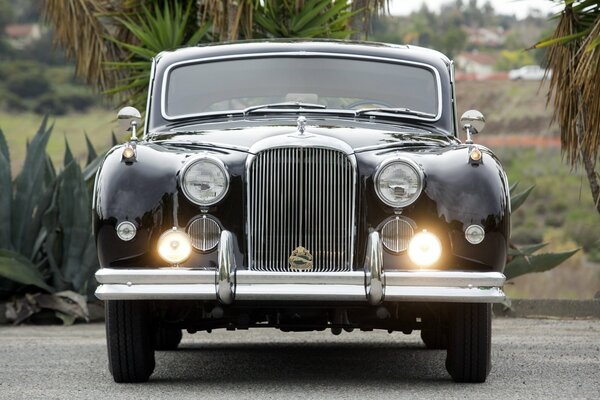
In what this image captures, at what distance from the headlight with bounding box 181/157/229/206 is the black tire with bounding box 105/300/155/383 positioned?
603 mm

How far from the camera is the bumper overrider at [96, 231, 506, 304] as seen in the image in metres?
5.84

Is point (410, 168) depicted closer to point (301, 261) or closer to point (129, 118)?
point (301, 261)

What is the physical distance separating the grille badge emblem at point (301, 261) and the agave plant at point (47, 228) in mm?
4371

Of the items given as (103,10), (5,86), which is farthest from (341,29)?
(5,86)

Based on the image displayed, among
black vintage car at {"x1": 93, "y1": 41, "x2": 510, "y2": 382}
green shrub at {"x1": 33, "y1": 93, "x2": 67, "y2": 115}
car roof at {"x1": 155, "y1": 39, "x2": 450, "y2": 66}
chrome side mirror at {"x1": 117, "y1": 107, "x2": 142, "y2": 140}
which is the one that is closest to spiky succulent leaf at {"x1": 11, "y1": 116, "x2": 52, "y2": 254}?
car roof at {"x1": 155, "y1": 39, "x2": 450, "y2": 66}

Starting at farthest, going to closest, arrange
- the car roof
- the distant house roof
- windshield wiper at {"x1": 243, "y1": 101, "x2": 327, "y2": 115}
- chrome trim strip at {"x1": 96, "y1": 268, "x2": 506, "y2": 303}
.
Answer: the distant house roof
the car roof
windshield wiper at {"x1": 243, "y1": 101, "x2": 327, "y2": 115}
chrome trim strip at {"x1": 96, "y1": 268, "x2": 506, "y2": 303}

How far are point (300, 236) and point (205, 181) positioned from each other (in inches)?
19.8


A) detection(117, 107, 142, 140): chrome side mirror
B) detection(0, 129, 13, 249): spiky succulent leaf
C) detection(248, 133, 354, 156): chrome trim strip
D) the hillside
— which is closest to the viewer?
detection(248, 133, 354, 156): chrome trim strip

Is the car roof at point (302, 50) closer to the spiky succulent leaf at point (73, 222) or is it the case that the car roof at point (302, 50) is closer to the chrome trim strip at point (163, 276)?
the chrome trim strip at point (163, 276)

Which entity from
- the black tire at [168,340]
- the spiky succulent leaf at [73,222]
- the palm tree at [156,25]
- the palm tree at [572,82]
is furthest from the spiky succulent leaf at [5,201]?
the palm tree at [572,82]

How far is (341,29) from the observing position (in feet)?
40.8

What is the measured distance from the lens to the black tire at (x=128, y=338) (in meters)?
6.24

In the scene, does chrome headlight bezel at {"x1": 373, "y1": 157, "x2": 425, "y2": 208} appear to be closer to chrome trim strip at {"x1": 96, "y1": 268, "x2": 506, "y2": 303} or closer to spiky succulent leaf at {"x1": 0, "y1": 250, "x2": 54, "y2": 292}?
chrome trim strip at {"x1": 96, "y1": 268, "x2": 506, "y2": 303}

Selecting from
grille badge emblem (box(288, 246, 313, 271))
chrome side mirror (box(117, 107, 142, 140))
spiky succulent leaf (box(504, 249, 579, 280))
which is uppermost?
chrome side mirror (box(117, 107, 142, 140))
